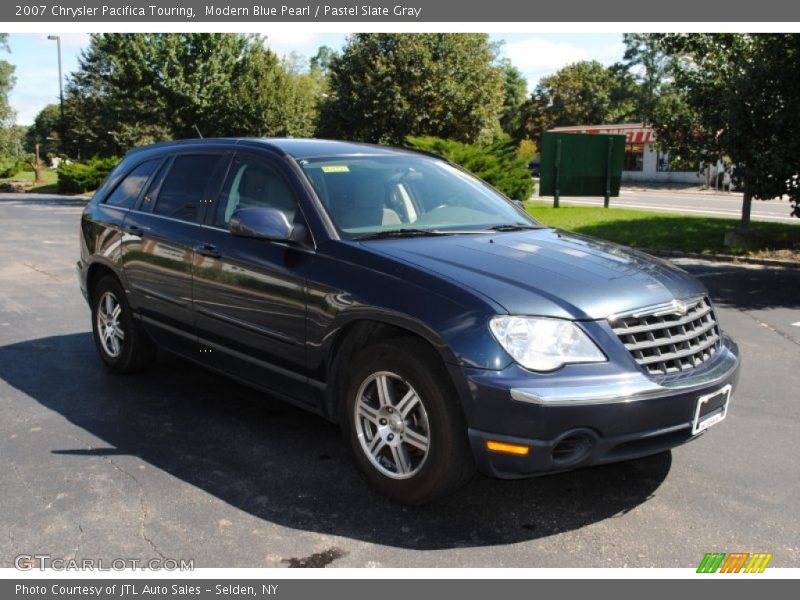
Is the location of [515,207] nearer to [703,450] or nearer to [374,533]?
[703,450]

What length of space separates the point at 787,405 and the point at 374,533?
3.43 metres

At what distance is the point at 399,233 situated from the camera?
441cm

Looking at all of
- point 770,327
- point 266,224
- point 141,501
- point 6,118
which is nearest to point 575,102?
point 6,118

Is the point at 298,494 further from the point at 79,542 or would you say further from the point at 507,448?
the point at 507,448

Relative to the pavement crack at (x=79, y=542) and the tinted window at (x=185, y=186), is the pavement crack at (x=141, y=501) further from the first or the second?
the tinted window at (x=185, y=186)

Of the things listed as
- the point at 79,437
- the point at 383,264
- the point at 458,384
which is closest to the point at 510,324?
the point at 458,384

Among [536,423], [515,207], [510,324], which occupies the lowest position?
[536,423]

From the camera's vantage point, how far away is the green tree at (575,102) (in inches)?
2896

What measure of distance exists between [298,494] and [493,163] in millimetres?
18528

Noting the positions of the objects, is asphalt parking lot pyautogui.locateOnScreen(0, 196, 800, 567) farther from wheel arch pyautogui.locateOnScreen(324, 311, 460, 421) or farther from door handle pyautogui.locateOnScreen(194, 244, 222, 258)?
door handle pyautogui.locateOnScreen(194, 244, 222, 258)

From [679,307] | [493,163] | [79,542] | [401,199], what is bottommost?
[79,542]

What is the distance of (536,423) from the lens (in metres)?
3.33

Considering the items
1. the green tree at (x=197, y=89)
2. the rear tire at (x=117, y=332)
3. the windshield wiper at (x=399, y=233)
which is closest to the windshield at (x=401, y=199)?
the windshield wiper at (x=399, y=233)

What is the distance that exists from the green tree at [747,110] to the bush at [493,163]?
6.75 meters
